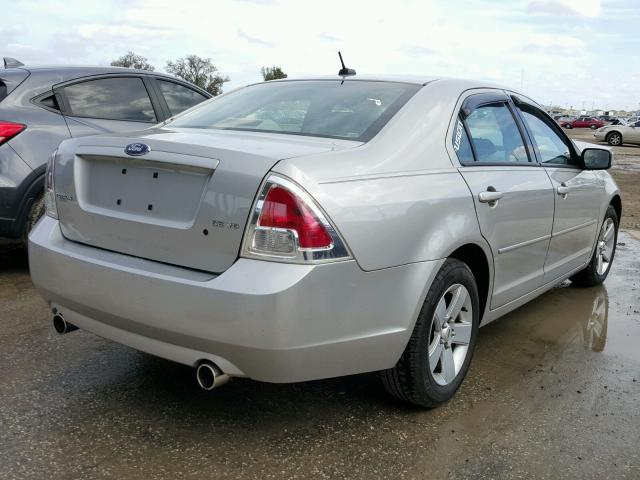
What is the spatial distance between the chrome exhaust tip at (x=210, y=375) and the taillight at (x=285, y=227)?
1.49ft

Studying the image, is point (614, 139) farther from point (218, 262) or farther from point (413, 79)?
point (218, 262)

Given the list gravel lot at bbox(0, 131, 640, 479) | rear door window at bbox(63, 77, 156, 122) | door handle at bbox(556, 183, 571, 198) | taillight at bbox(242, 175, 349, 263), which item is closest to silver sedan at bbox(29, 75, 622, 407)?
taillight at bbox(242, 175, 349, 263)

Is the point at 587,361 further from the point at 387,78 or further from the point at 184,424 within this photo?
the point at 184,424

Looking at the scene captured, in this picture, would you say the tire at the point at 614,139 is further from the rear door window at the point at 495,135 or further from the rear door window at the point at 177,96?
the rear door window at the point at 495,135

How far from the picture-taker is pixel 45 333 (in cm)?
404

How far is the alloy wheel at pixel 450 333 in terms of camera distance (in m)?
3.06

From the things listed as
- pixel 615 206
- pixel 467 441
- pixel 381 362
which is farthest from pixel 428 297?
pixel 615 206

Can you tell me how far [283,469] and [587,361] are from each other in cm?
211

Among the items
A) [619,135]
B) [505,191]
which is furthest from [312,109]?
[619,135]

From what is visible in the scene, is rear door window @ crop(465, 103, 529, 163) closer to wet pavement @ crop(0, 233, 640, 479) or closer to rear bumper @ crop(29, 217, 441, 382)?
rear bumper @ crop(29, 217, 441, 382)

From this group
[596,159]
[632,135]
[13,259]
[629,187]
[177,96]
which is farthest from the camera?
[632,135]

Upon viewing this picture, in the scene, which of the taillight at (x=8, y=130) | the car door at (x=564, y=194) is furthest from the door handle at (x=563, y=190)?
the taillight at (x=8, y=130)

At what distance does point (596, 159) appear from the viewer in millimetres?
4520

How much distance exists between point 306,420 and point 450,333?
0.80m
